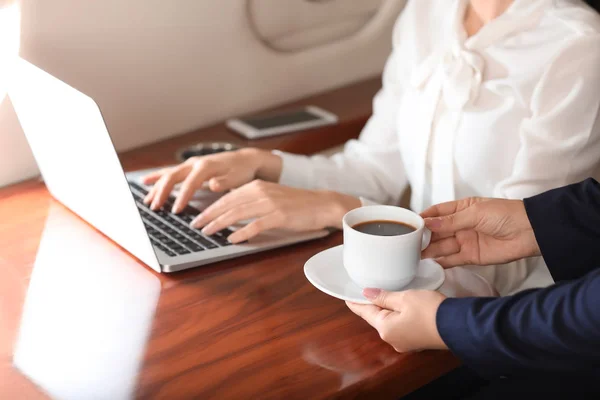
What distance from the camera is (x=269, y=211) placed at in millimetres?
1150

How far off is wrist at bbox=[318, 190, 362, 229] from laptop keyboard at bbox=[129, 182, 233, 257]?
0.14m

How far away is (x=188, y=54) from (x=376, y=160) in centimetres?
41

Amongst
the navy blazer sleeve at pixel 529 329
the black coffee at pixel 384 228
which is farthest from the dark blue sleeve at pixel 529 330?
the black coffee at pixel 384 228

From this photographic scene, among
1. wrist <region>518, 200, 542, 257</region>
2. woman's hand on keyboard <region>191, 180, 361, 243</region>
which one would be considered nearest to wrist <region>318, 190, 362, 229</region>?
woman's hand on keyboard <region>191, 180, 361, 243</region>

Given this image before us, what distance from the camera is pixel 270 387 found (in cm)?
84

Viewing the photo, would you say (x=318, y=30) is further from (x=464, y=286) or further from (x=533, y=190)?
(x=464, y=286)

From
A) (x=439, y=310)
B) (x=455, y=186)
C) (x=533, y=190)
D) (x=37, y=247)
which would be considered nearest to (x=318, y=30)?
(x=455, y=186)

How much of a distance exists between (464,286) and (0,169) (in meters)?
0.78

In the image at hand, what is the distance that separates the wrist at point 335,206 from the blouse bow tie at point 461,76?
8.7 inches

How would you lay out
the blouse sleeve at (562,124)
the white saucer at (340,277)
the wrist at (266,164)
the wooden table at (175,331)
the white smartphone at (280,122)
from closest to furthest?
the wooden table at (175,331) < the white saucer at (340,277) < the blouse sleeve at (562,124) < the wrist at (266,164) < the white smartphone at (280,122)

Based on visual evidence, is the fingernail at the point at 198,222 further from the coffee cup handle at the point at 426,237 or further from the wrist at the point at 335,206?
the coffee cup handle at the point at 426,237

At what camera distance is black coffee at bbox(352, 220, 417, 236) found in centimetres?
96

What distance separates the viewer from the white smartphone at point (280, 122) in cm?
154

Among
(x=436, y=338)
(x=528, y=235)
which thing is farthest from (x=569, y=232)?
(x=436, y=338)
